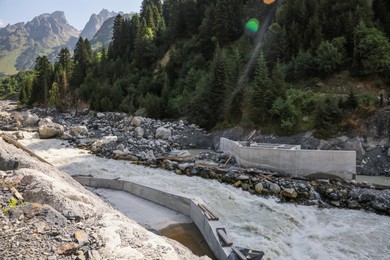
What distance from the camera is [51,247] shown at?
5660 millimetres

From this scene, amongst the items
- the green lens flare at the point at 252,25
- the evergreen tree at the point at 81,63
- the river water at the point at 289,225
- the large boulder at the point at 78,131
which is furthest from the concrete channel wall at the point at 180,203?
the evergreen tree at the point at 81,63

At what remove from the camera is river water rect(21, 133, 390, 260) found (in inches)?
358

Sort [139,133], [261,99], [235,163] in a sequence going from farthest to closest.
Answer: [139,133], [261,99], [235,163]

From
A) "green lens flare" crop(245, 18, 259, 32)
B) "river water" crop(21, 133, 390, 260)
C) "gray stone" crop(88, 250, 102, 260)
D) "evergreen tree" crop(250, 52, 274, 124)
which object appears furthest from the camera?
"green lens flare" crop(245, 18, 259, 32)

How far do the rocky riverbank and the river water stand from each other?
0.70 m

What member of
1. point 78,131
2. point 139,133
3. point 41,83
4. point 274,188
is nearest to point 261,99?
point 274,188

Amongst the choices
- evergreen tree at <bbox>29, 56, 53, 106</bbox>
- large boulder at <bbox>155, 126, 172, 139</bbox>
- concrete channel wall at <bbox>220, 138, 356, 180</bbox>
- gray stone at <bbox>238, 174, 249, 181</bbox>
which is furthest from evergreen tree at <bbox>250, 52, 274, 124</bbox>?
evergreen tree at <bbox>29, 56, 53, 106</bbox>

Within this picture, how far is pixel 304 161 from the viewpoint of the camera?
1570 cm

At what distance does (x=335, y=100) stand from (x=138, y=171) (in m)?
14.6

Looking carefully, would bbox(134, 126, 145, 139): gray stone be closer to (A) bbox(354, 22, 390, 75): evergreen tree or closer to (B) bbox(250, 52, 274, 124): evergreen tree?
(B) bbox(250, 52, 274, 124): evergreen tree

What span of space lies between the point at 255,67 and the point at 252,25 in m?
16.7

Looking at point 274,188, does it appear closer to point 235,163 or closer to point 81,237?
point 235,163

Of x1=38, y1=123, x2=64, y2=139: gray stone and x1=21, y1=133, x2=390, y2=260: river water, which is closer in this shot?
x1=21, y1=133, x2=390, y2=260: river water

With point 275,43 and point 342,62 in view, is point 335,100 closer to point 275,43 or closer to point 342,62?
point 342,62
